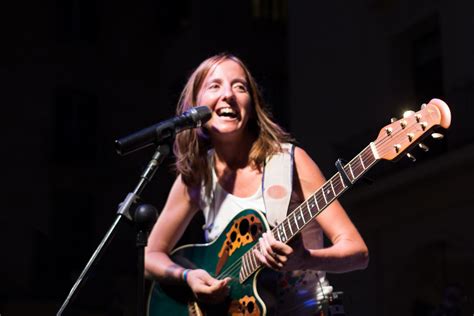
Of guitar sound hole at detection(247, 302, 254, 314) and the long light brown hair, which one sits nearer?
guitar sound hole at detection(247, 302, 254, 314)

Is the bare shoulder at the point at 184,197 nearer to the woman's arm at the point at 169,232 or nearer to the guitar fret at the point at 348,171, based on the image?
the woman's arm at the point at 169,232

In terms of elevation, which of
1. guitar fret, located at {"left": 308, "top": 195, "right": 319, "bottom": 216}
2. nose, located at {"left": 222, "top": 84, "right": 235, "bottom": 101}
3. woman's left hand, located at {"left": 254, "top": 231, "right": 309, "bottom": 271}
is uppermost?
Answer: nose, located at {"left": 222, "top": 84, "right": 235, "bottom": 101}

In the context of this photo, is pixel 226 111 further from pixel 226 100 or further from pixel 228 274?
pixel 228 274

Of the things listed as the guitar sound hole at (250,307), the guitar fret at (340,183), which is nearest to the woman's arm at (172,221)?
the guitar sound hole at (250,307)

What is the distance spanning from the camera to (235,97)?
3.20 metres

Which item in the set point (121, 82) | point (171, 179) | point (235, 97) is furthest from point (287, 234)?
point (121, 82)

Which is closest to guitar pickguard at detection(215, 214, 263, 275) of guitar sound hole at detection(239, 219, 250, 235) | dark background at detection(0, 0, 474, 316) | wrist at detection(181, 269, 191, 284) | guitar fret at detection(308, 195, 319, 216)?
guitar sound hole at detection(239, 219, 250, 235)

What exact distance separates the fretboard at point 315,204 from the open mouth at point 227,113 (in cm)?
54

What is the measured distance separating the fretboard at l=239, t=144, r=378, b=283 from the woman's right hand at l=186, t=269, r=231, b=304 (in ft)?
0.26

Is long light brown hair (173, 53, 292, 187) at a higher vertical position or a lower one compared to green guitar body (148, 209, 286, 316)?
higher

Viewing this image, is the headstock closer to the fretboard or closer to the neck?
the fretboard

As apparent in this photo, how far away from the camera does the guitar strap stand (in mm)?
2980

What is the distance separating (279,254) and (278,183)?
1.57ft

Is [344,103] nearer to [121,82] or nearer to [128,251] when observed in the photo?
[128,251]
